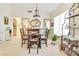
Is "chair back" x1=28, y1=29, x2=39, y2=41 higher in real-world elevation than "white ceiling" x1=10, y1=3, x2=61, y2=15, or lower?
lower

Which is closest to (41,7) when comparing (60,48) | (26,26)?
(26,26)

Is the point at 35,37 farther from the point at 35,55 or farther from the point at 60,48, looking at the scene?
the point at 60,48

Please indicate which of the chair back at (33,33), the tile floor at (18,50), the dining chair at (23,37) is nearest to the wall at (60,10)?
the tile floor at (18,50)

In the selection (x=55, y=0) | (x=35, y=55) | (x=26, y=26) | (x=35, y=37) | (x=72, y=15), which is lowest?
(x=35, y=55)

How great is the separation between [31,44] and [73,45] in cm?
90

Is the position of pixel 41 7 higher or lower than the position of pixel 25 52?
higher

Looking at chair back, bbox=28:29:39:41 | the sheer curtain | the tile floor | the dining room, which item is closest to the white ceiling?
the dining room

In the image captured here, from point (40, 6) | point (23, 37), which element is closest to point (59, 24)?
point (40, 6)

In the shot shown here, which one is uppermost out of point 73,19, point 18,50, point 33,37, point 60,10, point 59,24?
point 60,10

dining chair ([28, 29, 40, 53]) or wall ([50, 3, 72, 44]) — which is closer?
wall ([50, 3, 72, 44])

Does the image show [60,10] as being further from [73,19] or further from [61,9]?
[73,19]

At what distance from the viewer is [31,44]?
3.15 metres

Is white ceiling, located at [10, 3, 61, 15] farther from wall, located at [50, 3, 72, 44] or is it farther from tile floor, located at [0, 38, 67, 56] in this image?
tile floor, located at [0, 38, 67, 56]

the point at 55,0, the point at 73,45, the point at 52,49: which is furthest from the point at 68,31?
the point at 55,0
